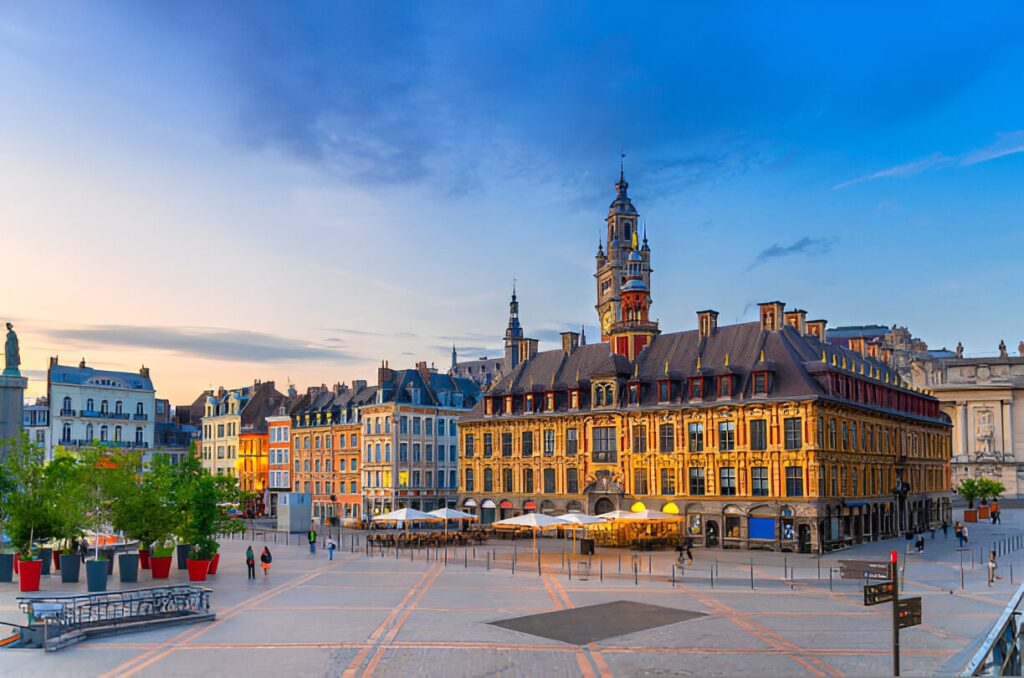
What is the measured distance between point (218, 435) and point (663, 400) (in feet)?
223

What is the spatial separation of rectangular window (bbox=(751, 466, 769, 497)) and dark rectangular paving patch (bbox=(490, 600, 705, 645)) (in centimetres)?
2720

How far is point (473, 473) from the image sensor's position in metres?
78.9

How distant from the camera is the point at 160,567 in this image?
41625 mm

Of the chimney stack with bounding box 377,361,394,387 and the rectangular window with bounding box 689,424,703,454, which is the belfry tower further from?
the rectangular window with bounding box 689,424,703,454

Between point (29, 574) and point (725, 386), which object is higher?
point (725, 386)

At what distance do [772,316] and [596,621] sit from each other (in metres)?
38.3

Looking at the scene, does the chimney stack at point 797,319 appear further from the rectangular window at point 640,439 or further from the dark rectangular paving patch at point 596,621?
the dark rectangular paving patch at point 596,621

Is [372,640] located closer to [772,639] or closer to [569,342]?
[772,639]

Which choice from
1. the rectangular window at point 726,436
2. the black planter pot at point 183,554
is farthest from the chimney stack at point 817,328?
the black planter pot at point 183,554

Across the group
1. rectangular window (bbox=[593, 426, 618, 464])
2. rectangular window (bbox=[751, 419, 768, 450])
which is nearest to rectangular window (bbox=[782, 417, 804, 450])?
rectangular window (bbox=[751, 419, 768, 450])

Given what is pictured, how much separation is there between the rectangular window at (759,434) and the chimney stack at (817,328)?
39.2 ft

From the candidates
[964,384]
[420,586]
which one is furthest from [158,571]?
[964,384]

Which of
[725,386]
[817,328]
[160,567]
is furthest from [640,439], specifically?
[160,567]

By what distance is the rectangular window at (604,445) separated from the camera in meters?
68.0
